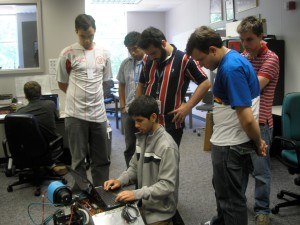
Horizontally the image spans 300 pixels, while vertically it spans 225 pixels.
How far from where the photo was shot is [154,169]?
1.63m

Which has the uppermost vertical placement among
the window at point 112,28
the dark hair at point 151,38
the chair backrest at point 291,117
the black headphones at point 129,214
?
the window at point 112,28

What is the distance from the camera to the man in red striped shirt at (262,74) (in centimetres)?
199

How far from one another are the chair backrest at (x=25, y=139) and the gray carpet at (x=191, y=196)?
1.14ft

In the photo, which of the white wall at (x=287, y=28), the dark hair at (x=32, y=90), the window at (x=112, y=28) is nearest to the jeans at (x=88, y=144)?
the dark hair at (x=32, y=90)

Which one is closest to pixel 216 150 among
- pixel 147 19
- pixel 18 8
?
pixel 18 8

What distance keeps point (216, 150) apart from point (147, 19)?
7128 mm

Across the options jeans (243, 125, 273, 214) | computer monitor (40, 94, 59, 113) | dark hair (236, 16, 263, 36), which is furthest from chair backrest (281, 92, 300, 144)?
computer monitor (40, 94, 59, 113)

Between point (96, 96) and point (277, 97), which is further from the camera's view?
point (277, 97)

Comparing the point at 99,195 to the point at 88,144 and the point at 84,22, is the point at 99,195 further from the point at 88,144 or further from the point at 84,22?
the point at 84,22

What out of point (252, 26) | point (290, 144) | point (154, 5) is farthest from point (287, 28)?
point (154, 5)

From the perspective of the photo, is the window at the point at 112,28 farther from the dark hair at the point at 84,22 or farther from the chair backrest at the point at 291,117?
the chair backrest at the point at 291,117

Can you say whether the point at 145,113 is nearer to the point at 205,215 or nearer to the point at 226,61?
the point at 226,61

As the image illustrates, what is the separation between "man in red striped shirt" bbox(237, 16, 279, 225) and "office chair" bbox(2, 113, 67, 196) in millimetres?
1722

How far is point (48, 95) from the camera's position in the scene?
3.89 m
